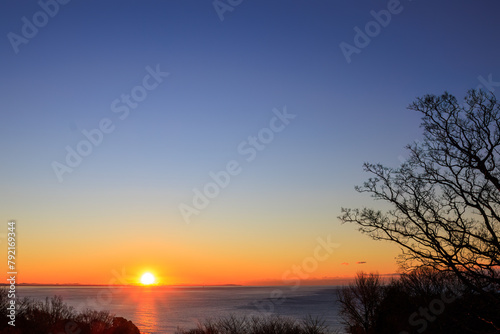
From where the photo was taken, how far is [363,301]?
4966cm

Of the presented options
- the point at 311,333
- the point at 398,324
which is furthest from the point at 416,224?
the point at 398,324

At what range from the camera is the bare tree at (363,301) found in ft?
153

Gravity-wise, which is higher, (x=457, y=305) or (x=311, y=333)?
(x=457, y=305)

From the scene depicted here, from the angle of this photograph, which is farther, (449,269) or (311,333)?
(311,333)

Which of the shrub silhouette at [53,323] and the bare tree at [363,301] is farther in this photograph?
the bare tree at [363,301]

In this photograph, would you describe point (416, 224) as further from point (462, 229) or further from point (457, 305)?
point (457, 305)

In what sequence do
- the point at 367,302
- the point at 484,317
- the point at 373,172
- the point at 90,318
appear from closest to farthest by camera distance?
1. the point at 484,317
2. the point at 373,172
3. the point at 90,318
4. the point at 367,302

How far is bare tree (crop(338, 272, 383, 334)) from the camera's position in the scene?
46578mm

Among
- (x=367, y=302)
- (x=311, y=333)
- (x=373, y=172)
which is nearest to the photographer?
(x=373, y=172)

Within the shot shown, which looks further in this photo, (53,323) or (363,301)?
(363,301)

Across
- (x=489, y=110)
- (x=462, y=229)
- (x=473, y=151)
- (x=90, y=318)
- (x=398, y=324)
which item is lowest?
(x=398, y=324)

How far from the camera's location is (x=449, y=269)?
38.2 feet

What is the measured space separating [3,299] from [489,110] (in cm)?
3746

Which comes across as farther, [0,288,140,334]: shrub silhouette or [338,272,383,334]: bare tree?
[338,272,383,334]: bare tree
